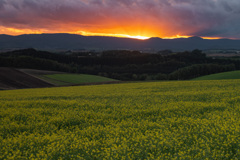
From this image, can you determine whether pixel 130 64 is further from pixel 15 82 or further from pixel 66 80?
pixel 15 82

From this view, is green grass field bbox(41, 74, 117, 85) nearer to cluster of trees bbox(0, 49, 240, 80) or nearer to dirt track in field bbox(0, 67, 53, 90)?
dirt track in field bbox(0, 67, 53, 90)

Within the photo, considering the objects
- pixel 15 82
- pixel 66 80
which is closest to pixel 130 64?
pixel 66 80

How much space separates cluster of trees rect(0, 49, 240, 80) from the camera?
102 m

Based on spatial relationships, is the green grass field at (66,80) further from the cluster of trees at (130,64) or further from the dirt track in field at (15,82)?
the cluster of trees at (130,64)

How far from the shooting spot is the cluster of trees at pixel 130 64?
10225 centimetres

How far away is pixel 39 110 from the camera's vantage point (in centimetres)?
1467

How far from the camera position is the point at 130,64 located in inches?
5719

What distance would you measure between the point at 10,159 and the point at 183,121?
7.56 m

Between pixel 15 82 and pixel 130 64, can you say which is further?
pixel 130 64

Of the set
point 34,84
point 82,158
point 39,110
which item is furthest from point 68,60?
point 82,158

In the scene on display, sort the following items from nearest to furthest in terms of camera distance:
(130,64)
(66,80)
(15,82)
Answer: (15,82)
(66,80)
(130,64)

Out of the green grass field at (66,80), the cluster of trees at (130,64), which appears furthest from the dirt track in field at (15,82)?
the cluster of trees at (130,64)

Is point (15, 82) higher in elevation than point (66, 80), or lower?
higher

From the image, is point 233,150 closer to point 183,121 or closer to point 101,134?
point 183,121
